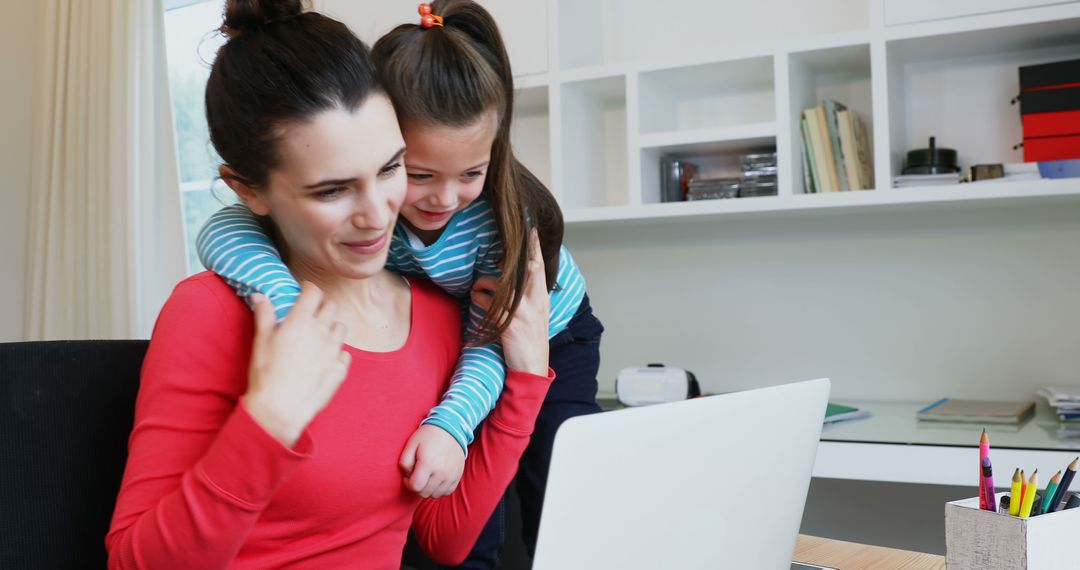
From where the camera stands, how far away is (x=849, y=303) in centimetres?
248

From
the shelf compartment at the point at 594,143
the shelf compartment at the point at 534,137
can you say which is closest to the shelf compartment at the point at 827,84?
the shelf compartment at the point at 594,143

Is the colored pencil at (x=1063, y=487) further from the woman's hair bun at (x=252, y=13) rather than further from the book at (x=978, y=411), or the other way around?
the book at (x=978, y=411)

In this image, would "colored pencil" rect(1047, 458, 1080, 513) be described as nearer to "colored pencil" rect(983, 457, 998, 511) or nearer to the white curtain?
"colored pencil" rect(983, 457, 998, 511)

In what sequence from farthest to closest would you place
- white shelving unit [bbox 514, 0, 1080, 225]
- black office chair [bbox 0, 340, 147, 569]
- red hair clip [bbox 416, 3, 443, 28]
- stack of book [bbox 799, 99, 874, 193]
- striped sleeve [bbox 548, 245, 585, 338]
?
1. stack of book [bbox 799, 99, 874, 193]
2. white shelving unit [bbox 514, 0, 1080, 225]
3. striped sleeve [bbox 548, 245, 585, 338]
4. red hair clip [bbox 416, 3, 443, 28]
5. black office chair [bbox 0, 340, 147, 569]

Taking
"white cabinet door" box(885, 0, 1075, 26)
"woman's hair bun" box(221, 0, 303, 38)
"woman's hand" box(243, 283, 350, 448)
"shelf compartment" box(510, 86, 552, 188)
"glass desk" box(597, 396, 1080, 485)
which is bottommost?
"glass desk" box(597, 396, 1080, 485)

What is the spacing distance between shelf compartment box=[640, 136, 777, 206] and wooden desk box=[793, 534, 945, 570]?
1235mm

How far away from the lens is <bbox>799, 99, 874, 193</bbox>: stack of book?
224cm

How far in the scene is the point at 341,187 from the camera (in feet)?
3.10

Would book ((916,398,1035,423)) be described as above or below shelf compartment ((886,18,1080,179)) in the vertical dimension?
below

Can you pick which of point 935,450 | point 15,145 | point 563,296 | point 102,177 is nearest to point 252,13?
point 563,296

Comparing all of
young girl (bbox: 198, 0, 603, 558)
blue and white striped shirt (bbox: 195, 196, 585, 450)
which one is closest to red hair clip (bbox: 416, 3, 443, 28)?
young girl (bbox: 198, 0, 603, 558)

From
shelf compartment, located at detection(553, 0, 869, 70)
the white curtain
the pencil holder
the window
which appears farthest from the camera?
the window

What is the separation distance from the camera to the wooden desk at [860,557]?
3.49ft

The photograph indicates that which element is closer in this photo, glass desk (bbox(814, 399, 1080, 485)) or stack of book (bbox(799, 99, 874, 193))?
glass desk (bbox(814, 399, 1080, 485))
